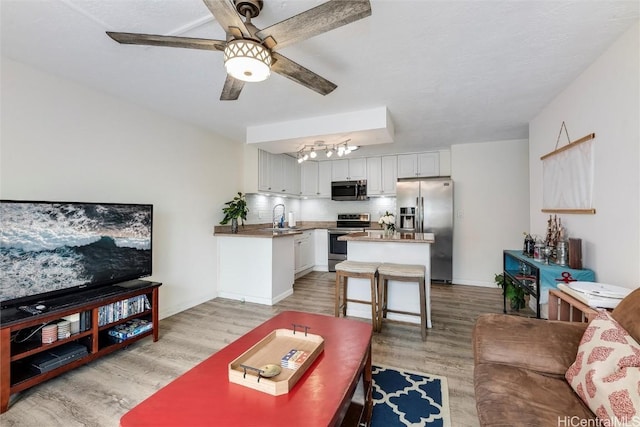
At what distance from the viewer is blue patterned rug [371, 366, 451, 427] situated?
5.35 feet

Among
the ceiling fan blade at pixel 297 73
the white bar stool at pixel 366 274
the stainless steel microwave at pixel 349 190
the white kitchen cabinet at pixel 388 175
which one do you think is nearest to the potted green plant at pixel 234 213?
the white bar stool at pixel 366 274

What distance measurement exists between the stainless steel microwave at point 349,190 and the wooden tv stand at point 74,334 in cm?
394

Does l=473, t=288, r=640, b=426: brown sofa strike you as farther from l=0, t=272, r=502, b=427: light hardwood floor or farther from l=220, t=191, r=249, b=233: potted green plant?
l=220, t=191, r=249, b=233: potted green plant

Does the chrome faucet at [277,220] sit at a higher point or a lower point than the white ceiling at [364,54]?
lower

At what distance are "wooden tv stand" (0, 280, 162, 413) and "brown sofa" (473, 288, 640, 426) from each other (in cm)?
266

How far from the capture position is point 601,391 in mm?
1063

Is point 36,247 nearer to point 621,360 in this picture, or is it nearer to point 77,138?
point 77,138

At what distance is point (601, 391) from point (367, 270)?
6.02 feet

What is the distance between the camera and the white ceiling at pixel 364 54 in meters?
1.55

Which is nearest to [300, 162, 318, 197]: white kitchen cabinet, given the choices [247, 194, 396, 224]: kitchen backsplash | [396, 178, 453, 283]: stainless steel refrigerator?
[247, 194, 396, 224]: kitchen backsplash

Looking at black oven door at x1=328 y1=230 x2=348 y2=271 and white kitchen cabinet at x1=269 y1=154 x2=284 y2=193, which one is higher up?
white kitchen cabinet at x1=269 y1=154 x2=284 y2=193

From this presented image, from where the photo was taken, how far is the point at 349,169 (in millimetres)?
5777

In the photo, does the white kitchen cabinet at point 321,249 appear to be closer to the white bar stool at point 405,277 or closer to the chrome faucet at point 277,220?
the chrome faucet at point 277,220

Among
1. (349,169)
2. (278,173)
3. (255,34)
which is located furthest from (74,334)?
(349,169)
